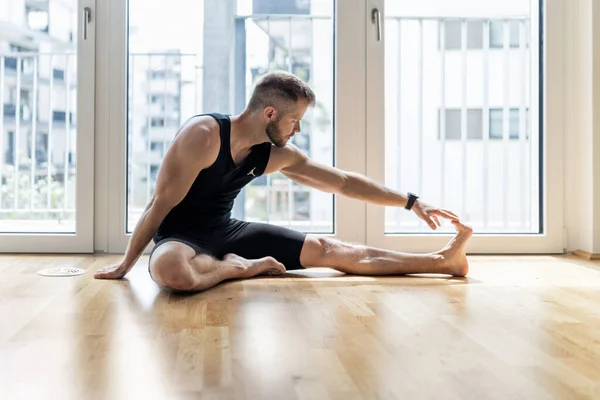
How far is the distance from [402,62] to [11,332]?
2900 millimetres

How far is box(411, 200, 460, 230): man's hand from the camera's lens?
2.28 metres

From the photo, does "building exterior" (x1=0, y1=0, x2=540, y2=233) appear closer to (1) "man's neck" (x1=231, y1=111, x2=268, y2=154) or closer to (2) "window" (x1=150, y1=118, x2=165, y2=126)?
(2) "window" (x1=150, y1=118, x2=165, y2=126)

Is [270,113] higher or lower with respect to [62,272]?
higher

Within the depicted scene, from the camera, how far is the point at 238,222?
242 cm

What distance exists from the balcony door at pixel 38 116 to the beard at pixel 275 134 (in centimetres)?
120

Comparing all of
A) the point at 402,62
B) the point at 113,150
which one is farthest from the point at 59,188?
the point at 402,62

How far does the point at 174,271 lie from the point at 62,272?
663 mm

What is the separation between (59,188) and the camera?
3.97 metres

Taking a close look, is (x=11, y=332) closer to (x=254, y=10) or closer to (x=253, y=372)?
(x=253, y=372)

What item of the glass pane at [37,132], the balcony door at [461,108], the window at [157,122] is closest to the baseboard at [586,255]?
the balcony door at [461,108]

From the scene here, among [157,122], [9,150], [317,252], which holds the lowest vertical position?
[317,252]

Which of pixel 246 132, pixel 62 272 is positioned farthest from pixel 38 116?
pixel 246 132

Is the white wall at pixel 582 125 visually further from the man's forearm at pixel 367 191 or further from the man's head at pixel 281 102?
the man's head at pixel 281 102

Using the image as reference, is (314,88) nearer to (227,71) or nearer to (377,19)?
(227,71)
